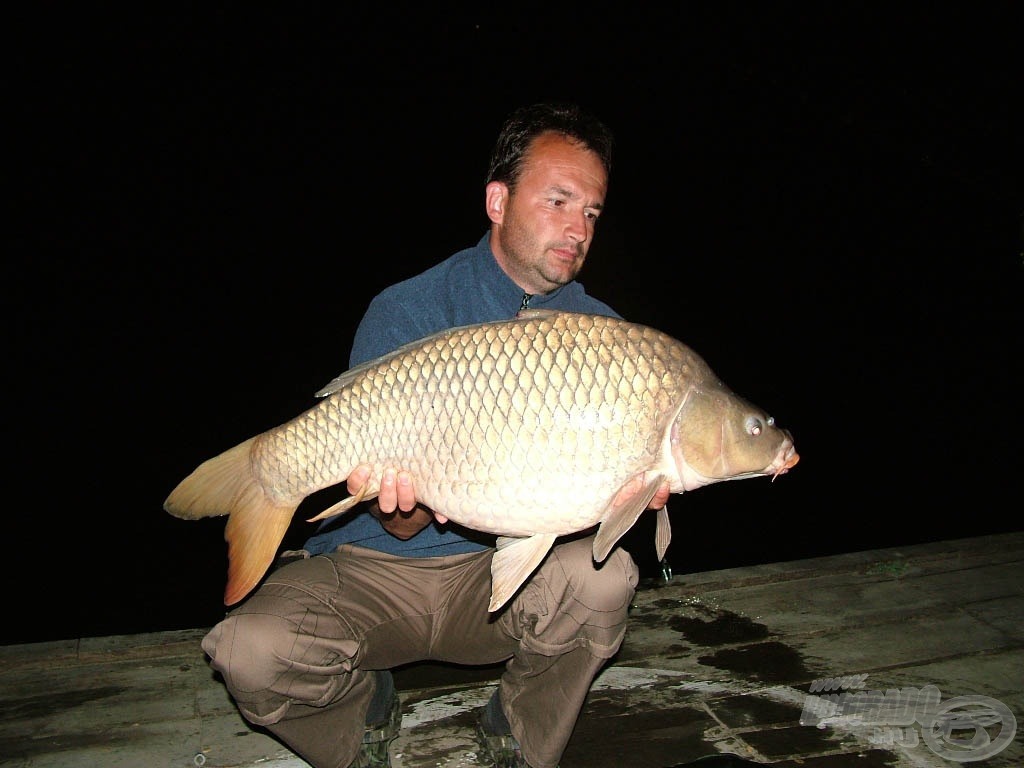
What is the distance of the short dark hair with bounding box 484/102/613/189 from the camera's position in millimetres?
1812

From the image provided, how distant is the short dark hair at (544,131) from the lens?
5.94 feet

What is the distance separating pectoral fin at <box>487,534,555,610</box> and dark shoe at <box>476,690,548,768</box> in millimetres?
376

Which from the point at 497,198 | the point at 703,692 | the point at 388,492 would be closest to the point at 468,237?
the point at 497,198

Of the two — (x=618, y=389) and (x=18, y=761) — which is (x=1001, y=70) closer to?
(x=618, y=389)

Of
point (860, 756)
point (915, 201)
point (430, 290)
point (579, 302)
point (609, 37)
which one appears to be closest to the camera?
point (860, 756)

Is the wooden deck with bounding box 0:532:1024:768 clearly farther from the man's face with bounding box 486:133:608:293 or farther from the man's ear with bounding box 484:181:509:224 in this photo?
the man's ear with bounding box 484:181:509:224

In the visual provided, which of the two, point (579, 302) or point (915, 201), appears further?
point (915, 201)

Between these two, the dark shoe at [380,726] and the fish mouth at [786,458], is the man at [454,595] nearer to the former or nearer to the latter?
the dark shoe at [380,726]

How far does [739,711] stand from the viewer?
1799mm

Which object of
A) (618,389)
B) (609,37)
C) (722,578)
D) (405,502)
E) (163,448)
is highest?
(609,37)

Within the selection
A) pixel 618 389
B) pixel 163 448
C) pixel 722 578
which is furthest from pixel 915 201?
pixel 618 389

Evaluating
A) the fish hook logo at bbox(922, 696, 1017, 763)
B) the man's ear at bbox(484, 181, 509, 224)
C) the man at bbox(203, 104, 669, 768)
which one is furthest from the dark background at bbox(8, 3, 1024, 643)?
the man's ear at bbox(484, 181, 509, 224)

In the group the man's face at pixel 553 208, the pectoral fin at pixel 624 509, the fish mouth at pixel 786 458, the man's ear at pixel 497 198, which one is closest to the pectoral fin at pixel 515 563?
the pectoral fin at pixel 624 509

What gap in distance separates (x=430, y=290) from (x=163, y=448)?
6044 mm
